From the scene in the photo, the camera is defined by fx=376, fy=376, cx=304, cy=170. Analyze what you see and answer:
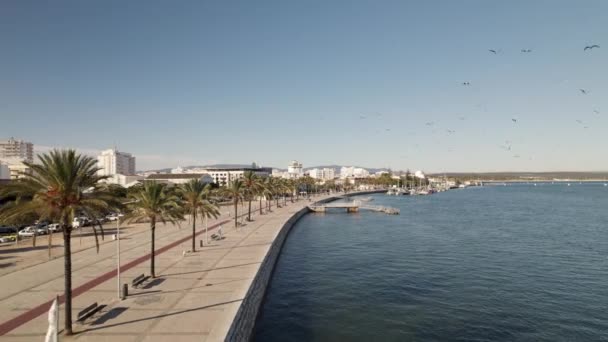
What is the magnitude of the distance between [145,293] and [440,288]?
78.4ft

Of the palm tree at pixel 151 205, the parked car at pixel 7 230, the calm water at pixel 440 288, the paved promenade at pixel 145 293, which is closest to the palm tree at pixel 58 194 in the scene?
the paved promenade at pixel 145 293

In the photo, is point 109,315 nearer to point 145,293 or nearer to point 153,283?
point 145,293

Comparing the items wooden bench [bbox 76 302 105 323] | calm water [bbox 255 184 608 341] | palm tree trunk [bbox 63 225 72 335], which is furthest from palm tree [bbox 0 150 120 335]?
calm water [bbox 255 184 608 341]

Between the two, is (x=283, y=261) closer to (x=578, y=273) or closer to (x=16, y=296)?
(x=16, y=296)

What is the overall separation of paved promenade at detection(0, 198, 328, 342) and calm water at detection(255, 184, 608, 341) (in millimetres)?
3970

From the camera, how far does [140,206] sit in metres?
28.9

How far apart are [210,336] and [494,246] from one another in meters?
47.5

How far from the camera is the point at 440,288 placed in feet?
108

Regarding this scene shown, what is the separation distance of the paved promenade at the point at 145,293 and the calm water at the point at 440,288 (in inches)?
156

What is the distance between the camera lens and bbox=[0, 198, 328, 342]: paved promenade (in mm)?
17812

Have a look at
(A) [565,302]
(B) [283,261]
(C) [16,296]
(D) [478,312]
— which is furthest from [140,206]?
(A) [565,302]

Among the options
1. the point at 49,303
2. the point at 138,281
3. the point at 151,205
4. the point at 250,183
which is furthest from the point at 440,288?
the point at 250,183

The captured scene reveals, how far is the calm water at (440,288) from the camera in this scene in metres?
24.3

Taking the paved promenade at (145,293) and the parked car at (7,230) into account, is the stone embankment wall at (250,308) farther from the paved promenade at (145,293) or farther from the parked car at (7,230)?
the parked car at (7,230)
